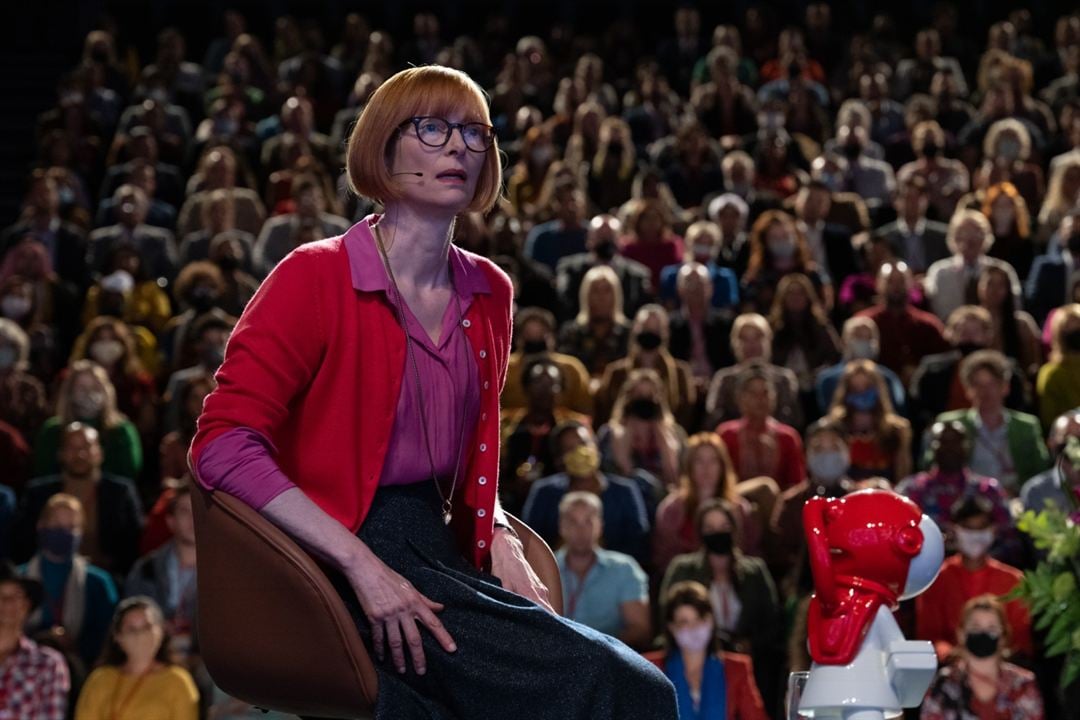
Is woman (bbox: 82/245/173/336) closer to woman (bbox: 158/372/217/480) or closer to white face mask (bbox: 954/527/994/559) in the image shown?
woman (bbox: 158/372/217/480)

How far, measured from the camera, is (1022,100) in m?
11.4

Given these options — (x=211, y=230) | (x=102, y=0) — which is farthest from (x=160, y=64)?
(x=211, y=230)

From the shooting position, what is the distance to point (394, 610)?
8.09ft

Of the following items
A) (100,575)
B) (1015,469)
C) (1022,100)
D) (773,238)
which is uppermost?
(1022,100)

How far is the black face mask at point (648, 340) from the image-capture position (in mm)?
8195

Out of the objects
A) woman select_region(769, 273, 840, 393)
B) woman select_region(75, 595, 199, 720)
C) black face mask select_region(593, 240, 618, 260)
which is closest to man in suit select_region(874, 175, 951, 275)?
woman select_region(769, 273, 840, 393)

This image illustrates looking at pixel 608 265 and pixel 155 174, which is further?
pixel 155 174

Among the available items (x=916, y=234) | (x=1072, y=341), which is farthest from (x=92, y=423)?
(x=916, y=234)

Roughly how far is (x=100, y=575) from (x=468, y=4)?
8100 millimetres

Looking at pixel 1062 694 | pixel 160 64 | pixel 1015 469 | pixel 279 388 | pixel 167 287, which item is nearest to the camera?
pixel 279 388

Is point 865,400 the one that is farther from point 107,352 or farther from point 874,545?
point 874,545

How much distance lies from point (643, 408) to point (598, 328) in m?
1.07

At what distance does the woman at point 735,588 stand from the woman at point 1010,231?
3367mm

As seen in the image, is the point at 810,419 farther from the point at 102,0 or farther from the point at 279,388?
the point at 102,0
